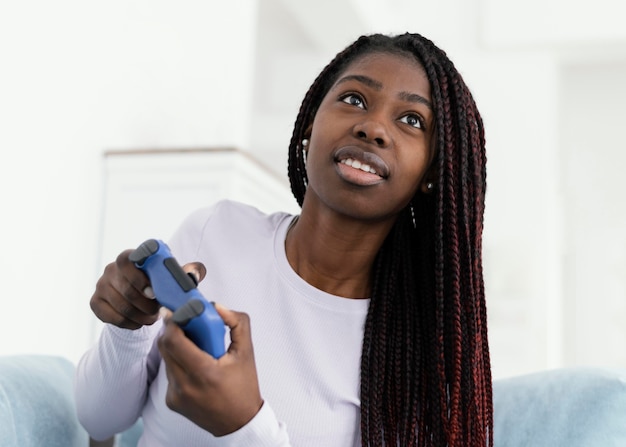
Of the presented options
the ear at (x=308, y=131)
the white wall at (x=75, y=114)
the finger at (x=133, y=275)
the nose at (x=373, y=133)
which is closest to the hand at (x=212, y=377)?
the finger at (x=133, y=275)

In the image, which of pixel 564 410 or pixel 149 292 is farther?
pixel 564 410

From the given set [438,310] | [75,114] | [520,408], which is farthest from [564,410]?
[75,114]

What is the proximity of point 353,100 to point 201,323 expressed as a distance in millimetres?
488

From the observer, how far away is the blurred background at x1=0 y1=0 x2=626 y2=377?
1.73 meters

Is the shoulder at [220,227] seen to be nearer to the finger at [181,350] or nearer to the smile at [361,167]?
the smile at [361,167]

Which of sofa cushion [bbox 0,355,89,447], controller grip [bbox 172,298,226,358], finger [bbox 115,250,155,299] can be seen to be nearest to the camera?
controller grip [bbox 172,298,226,358]

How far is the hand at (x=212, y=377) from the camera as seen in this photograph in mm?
643

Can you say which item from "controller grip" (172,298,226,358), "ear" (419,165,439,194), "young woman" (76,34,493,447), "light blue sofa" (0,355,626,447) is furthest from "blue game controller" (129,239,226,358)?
"ear" (419,165,439,194)

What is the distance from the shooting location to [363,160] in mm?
967

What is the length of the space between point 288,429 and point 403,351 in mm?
180

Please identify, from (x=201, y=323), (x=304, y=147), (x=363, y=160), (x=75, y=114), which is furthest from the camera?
(x=75, y=114)

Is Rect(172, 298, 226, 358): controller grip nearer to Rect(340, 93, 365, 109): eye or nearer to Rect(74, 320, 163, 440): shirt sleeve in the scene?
Rect(74, 320, 163, 440): shirt sleeve

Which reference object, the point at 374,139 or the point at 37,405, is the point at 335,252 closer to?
the point at 374,139

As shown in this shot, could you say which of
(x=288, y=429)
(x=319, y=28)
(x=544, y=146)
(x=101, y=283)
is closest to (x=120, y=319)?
(x=101, y=283)
